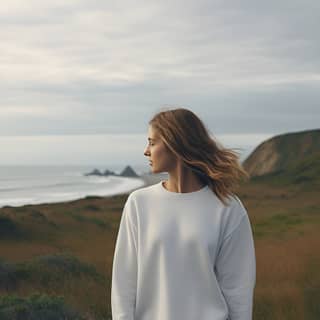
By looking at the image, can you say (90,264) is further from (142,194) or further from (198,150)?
(198,150)

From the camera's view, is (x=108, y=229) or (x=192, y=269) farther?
(x=108, y=229)

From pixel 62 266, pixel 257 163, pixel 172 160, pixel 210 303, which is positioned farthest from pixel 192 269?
pixel 257 163

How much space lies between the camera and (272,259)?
15.4m

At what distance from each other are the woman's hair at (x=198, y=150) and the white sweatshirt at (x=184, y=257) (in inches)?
3.2

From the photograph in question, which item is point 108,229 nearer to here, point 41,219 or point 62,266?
point 41,219

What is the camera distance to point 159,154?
353 centimetres

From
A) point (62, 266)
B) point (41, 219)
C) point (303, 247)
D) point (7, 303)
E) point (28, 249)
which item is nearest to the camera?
point (7, 303)

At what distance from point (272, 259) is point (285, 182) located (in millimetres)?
43407

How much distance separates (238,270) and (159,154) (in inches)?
27.1

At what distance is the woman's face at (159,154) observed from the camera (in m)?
3.53

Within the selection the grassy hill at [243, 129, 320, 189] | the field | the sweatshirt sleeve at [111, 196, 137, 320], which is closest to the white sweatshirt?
the sweatshirt sleeve at [111, 196, 137, 320]

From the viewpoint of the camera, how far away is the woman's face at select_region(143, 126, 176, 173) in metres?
3.53

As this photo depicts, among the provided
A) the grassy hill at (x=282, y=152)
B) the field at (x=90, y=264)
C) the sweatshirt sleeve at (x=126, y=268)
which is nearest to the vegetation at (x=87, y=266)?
the field at (x=90, y=264)

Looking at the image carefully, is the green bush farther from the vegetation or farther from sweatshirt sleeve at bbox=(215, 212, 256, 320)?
sweatshirt sleeve at bbox=(215, 212, 256, 320)
